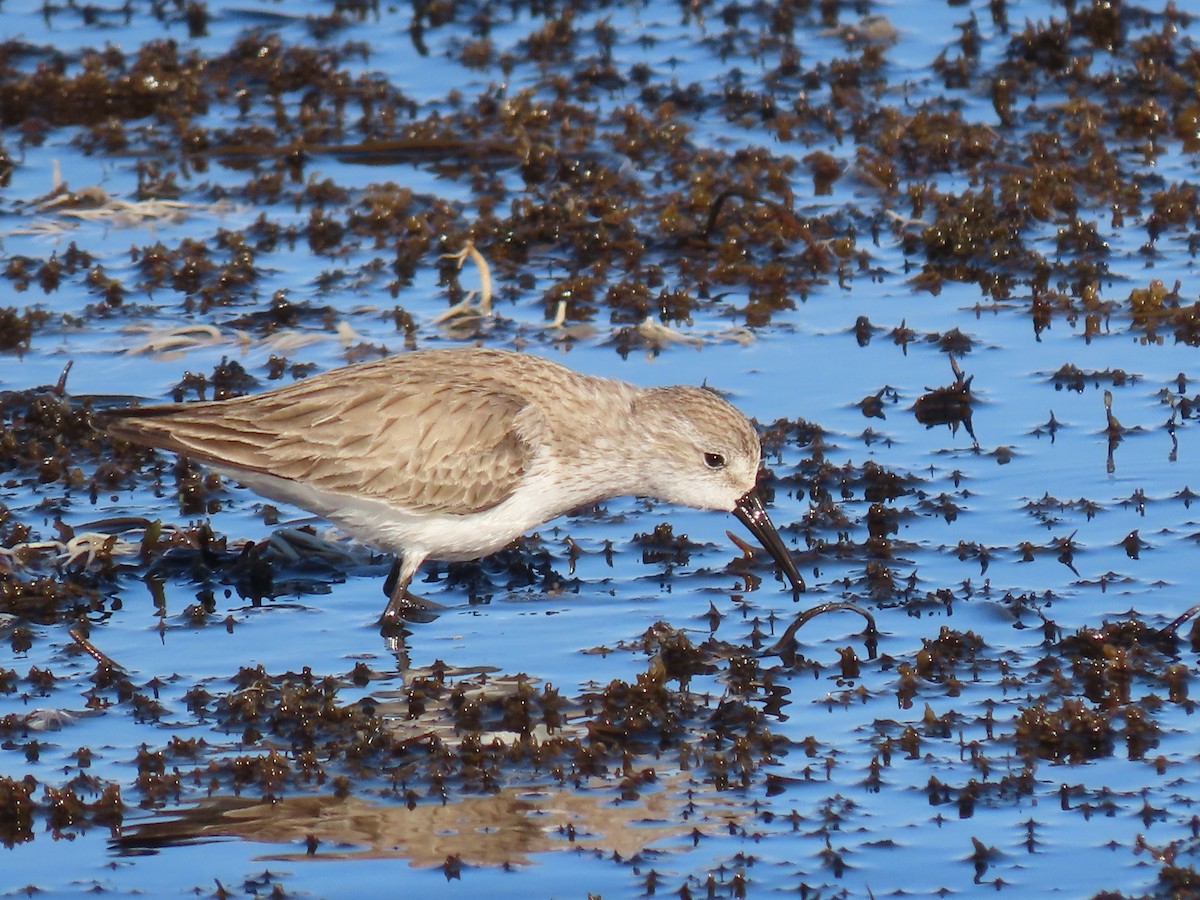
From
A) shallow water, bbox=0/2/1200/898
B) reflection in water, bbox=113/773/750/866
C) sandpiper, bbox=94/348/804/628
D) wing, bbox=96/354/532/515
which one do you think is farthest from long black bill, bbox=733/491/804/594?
reflection in water, bbox=113/773/750/866

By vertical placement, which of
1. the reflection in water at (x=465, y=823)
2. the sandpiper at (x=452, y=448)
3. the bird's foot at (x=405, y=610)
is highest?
the sandpiper at (x=452, y=448)

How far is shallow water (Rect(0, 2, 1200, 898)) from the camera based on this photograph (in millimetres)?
6727

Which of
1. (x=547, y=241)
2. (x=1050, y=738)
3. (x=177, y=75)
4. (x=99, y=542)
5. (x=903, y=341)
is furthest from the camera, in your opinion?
(x=177, y=75)

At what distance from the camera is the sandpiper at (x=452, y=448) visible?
8.44m

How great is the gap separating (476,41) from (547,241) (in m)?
3.49

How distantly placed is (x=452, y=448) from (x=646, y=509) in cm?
143

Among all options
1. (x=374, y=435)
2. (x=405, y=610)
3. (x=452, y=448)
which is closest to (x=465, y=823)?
(x=405, y=610)

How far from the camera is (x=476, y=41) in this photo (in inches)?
595

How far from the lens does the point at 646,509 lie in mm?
9633

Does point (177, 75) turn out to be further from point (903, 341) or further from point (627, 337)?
point (903, 341)

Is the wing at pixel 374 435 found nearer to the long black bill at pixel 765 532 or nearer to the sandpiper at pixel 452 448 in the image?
the sandpiper at pixel 452 448

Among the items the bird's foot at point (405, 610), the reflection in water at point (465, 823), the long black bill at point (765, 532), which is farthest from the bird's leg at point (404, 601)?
the reflection in water at point (465, 823)

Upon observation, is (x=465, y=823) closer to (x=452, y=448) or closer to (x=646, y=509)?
(x=452, y=448)

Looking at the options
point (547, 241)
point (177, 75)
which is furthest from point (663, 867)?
point (177, 75)
